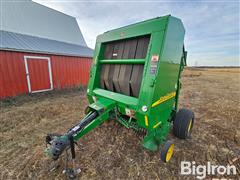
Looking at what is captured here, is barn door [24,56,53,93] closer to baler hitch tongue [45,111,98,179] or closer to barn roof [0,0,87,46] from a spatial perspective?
barn roof [0,0,87,46]

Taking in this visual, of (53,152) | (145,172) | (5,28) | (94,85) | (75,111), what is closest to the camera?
(53,152)

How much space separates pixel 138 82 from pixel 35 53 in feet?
24.6

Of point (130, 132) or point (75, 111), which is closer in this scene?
point (130, 132)

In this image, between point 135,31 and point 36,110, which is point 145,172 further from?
point 36,110

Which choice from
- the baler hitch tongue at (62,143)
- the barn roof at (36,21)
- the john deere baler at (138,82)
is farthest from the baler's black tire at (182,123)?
the barn roof at (36,21)

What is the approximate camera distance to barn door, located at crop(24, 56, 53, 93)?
7.06 meters

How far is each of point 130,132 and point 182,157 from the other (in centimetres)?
119

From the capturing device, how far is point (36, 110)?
4.84 metres

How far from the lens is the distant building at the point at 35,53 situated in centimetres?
645

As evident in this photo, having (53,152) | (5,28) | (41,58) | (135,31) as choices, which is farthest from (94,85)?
(5,28)

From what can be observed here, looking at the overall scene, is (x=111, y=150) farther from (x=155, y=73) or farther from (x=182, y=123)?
(x=155, y=73)

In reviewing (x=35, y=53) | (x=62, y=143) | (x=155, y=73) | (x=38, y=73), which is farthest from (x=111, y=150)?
(x=35, y=53)

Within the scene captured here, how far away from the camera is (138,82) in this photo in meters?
2.16

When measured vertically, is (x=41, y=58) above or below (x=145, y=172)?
above
